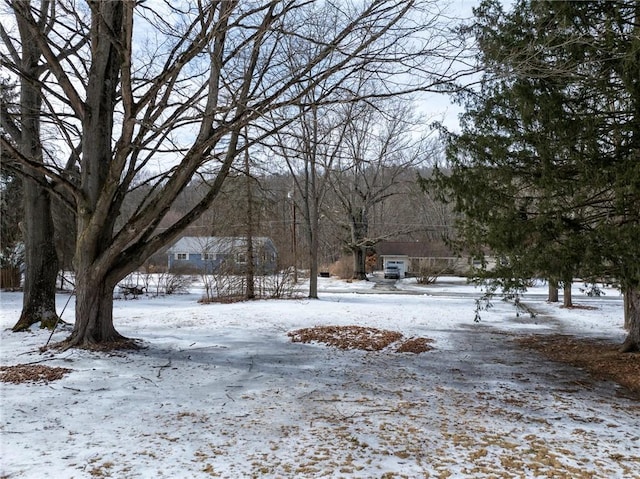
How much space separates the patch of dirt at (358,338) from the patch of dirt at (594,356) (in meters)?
2.08

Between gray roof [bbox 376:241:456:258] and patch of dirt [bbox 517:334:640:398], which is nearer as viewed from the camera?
patch of dirt [bbox 517:334:640:398]

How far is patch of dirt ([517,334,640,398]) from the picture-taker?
6336 mm

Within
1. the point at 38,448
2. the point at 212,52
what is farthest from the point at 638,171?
the point at 38,448

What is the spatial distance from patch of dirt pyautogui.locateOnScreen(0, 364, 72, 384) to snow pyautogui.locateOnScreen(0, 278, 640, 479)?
0.53 ft

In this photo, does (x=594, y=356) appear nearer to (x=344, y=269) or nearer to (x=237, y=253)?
(x=237, y=253)

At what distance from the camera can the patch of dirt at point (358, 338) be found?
7949mm

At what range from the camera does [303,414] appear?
14.2 ft

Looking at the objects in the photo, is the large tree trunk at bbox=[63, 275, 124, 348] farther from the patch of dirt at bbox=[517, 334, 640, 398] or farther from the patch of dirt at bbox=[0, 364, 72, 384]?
the patch of dirt at bbox=[517, 334, 640, 398]

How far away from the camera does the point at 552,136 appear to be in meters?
6.67

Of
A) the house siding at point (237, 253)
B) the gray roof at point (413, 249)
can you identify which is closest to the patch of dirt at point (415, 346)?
the house siding at point (237, 253)

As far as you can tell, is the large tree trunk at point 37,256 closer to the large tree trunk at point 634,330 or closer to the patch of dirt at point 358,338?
the patch of dirt at point 358,338

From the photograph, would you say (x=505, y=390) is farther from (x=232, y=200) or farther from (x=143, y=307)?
(x=232, y=200)

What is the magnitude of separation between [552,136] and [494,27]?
2.16m

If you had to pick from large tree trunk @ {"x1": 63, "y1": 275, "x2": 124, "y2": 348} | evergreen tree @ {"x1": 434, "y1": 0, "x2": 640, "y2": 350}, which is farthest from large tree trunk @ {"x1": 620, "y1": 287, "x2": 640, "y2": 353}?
large tree trunk @ {"x1": 63, "y1": 275, "x2": 124, "y2": 348}
